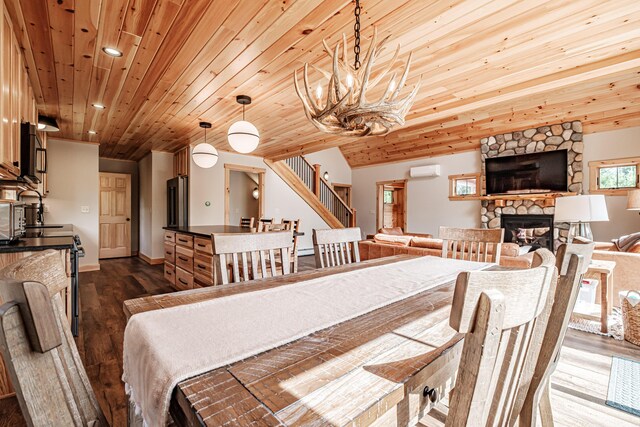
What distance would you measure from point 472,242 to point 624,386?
4.14ft

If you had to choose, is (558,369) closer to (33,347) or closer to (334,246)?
(334,246)

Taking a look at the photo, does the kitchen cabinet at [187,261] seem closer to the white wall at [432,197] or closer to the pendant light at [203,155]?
the pendant light at [203,155]

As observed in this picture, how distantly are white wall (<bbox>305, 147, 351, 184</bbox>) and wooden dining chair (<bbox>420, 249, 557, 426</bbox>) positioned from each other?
28.2 feet

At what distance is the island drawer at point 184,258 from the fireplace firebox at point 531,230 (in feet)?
19.5

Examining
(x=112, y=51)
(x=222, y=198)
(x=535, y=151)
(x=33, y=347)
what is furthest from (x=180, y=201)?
(x=535, y=151)

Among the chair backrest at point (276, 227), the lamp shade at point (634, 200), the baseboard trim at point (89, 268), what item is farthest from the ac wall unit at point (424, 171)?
the baseboard trim at point (89, 268)

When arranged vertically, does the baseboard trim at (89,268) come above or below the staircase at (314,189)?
below

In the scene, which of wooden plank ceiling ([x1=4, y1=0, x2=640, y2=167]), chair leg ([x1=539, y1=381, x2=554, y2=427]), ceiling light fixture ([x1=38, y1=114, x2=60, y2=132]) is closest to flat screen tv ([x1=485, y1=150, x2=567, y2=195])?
wooden plank ceiling ([x1=4, y1=0, x2=640, y2=167])

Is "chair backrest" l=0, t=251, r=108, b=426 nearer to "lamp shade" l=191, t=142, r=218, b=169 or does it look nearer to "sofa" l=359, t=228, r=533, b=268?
"sofa" l=359, t=228, r=533, b=268

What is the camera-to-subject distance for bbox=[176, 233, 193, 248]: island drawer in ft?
12.3

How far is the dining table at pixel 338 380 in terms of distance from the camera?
1.85ft

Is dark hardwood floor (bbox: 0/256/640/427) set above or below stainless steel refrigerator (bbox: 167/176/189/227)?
below

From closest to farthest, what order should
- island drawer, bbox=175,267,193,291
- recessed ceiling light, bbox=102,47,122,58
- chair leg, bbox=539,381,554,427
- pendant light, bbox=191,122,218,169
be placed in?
chair leg, bbox=539,381,554,427 < recessed ceiling light, bbox=102,47,122,58 < island drawer, bbox=175,267,193,291 < pendant light, bbox=191,122,218,169

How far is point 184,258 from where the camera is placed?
12.8ft
